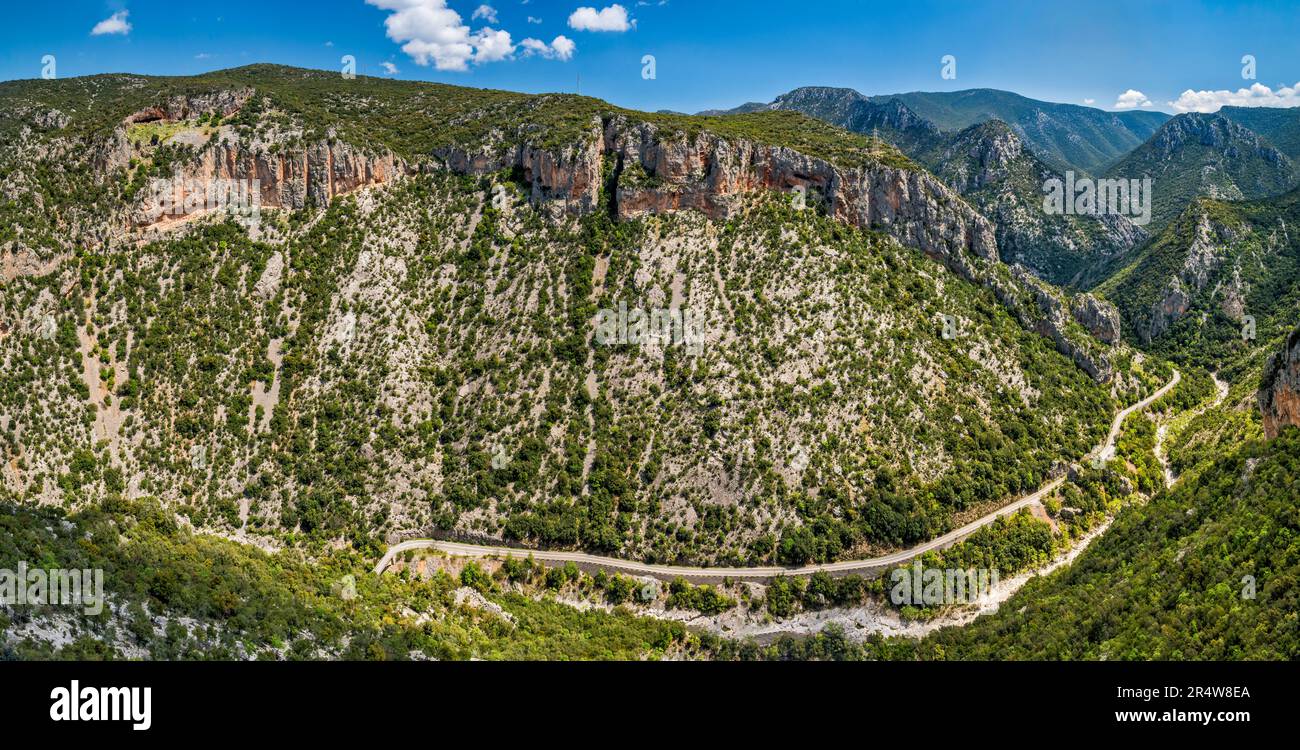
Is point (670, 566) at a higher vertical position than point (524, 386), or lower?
lower

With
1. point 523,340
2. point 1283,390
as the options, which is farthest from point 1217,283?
point 523,340

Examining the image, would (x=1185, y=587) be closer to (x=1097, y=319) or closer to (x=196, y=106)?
(x=1097, y=319)

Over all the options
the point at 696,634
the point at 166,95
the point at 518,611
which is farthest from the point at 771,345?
the point at 166,95

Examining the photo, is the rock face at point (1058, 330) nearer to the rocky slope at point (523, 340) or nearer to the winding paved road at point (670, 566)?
the rocky slope at point (523, 340)

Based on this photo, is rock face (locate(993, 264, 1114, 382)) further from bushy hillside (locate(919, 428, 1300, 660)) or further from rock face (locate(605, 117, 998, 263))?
bushy hillside (locate(919, 428, 1300, 660))

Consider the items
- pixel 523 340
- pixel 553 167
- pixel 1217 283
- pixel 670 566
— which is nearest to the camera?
pixel 670 566

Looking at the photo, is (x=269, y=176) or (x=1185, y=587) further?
(x=269, y=176)
